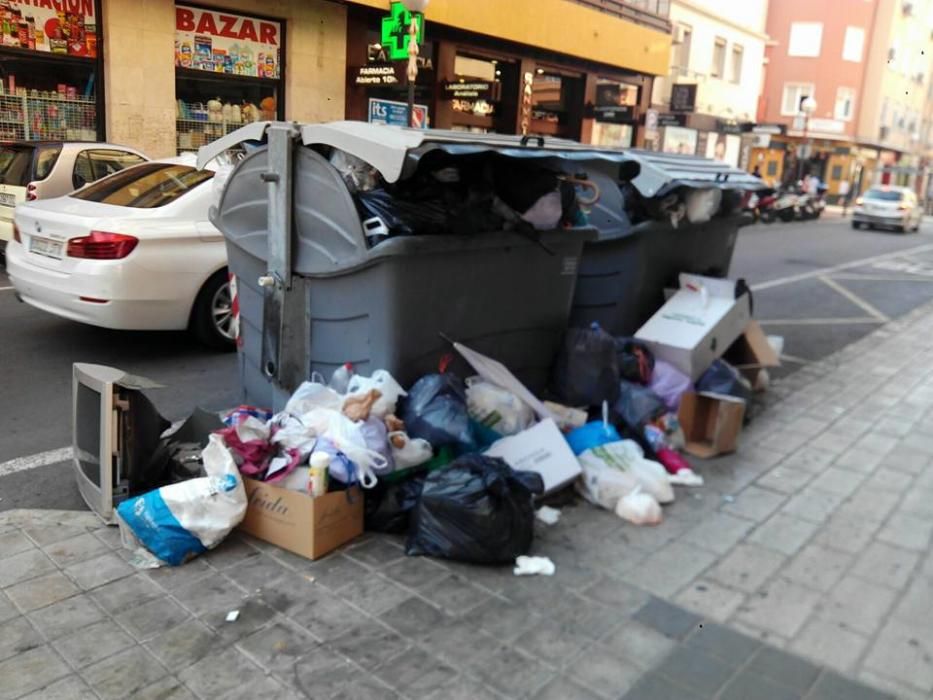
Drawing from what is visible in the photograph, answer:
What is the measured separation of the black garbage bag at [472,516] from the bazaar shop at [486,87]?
10849mm

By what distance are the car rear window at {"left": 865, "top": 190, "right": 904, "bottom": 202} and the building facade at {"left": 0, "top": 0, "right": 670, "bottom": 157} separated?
1158 centimetres

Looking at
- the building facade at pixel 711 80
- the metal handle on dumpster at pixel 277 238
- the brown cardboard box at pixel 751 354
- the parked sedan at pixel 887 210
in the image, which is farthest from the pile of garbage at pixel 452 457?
the parked sedan at pixel 887 210

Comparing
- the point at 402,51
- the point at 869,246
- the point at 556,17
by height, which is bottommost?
the point at 869,246

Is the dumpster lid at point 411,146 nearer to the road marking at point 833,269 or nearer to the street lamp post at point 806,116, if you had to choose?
the road marking at point 833,269

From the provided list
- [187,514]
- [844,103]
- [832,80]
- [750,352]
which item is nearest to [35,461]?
[187,514]

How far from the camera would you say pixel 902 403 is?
6594 millimetres

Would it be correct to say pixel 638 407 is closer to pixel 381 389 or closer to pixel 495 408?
pixel 495 408

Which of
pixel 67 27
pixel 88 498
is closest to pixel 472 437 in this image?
pixel 88 498

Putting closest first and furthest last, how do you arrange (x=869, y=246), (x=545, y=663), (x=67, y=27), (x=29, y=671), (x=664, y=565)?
(x=29, y=671), (x=545, y=663), (x=664, y=565), (x=67, y=27), (x=869, y=246)

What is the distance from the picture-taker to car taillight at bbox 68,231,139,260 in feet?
19.4

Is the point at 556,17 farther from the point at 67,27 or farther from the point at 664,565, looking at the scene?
the point at 664,565

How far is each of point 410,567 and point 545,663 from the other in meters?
0.83

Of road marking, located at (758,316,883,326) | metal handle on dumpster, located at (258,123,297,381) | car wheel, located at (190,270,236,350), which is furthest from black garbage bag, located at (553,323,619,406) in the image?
road marking, located at (758,316,883,326)

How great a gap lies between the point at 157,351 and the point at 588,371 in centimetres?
365
